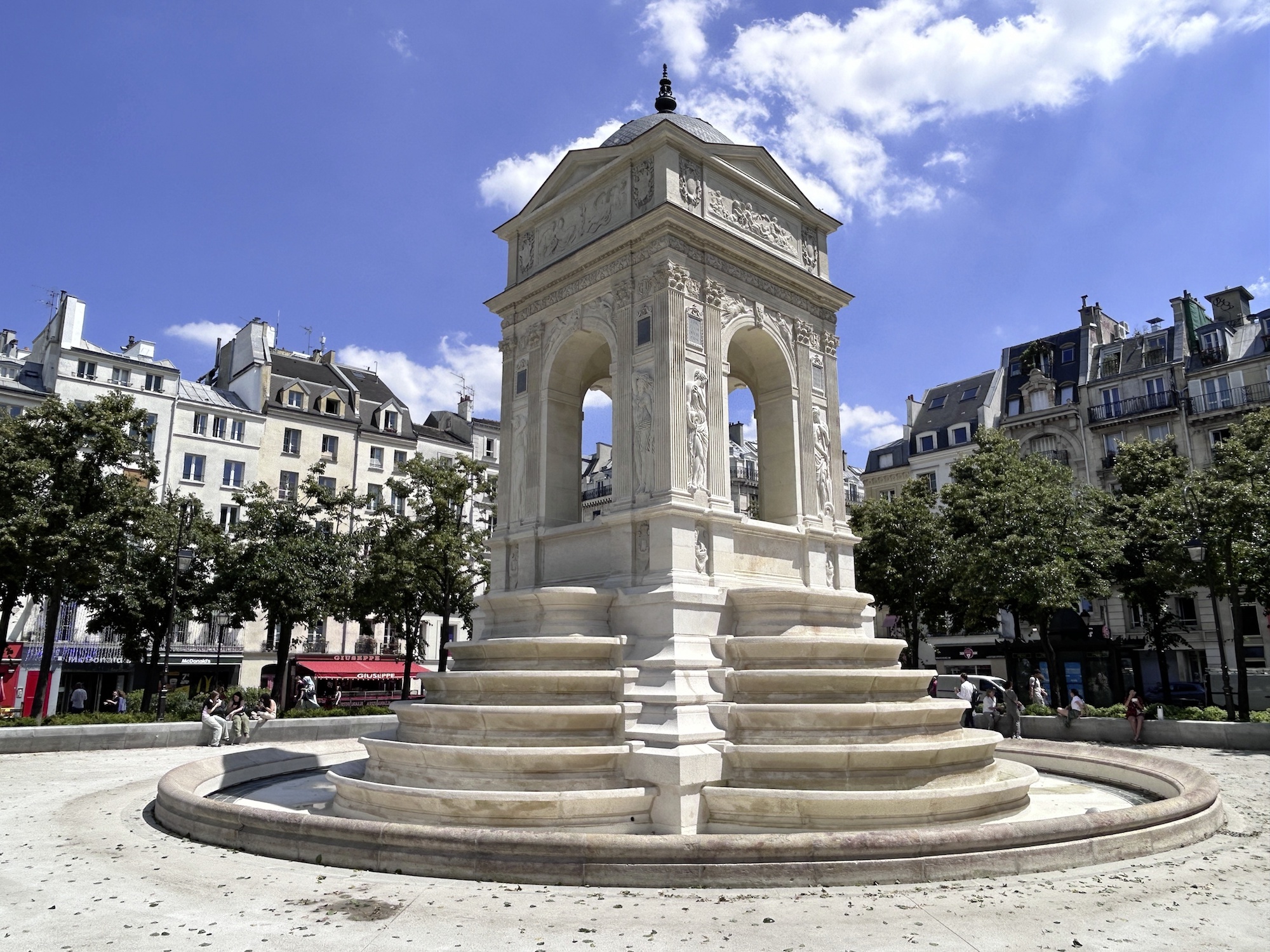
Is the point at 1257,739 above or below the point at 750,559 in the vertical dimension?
below

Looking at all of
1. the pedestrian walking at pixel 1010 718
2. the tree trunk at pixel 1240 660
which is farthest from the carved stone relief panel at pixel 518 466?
the tree trunk at pixel 1240 660

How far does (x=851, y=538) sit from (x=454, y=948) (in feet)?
37.5

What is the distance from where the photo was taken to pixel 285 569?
3312 centimetres

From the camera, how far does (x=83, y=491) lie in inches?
1078

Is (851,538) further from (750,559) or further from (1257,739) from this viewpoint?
(1257,739)

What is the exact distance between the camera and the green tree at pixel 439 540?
33.8 metres

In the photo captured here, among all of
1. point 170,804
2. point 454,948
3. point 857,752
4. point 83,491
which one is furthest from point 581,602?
point 83,491

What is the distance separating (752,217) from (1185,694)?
38.5 m

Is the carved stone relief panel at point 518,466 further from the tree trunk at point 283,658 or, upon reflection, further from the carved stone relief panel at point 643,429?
the tree trunk at point 283,658

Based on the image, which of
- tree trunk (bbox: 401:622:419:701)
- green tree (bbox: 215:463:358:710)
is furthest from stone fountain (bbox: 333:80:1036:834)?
green tree (bbox: 215:463:358:710)

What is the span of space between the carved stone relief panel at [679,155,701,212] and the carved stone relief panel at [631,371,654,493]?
340 centimetres

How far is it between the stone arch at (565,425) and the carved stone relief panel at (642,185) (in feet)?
7.92

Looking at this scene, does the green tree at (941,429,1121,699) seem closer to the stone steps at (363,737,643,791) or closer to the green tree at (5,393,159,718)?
the stone steps at (363,737,643,791)

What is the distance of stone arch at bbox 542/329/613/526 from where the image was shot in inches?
648
